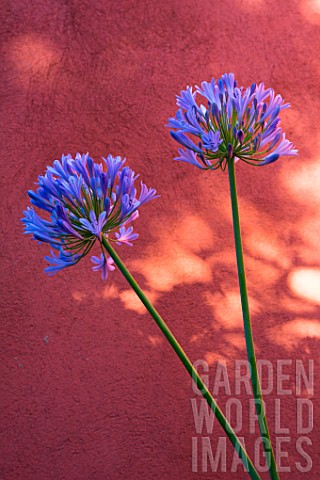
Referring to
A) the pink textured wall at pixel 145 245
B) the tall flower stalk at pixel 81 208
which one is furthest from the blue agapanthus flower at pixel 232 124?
the pink textured wall at pixel 145 245

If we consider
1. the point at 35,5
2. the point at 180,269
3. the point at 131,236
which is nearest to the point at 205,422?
the point at 180,269

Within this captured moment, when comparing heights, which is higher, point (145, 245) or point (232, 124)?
point (145, 245)

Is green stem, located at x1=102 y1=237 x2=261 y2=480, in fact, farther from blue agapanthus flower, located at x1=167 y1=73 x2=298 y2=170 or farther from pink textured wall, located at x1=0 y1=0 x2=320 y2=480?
pink textured wall, located at x1=0 y1=0 x2=320 y2=480

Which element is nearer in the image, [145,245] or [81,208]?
[81,208]

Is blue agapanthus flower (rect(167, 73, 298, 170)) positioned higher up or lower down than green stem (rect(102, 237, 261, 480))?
higher up

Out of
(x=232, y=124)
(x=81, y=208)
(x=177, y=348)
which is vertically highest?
(x=232, y=124)

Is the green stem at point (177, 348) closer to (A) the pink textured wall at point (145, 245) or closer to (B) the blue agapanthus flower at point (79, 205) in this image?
(B) the blue agapanthus flower at point (79, 205)

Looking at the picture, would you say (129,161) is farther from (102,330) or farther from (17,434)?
(17,434)

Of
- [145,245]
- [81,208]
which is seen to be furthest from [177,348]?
[145,245]

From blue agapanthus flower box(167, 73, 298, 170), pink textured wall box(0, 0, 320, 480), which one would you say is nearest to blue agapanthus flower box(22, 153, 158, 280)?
blue agapanthus flower box(167, 73, 298, 170)

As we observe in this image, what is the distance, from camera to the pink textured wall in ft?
5.32

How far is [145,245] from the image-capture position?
5.57 feet

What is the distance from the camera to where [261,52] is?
68.9 inches

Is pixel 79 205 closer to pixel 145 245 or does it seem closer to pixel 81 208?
pixel 81 208
